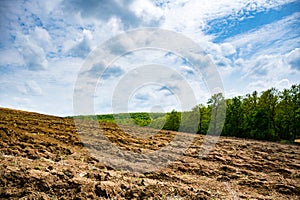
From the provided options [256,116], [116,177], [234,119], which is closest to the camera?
[116,177]

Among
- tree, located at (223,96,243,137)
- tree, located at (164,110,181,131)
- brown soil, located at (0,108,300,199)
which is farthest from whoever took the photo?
tree, located at (164,110,181,131)

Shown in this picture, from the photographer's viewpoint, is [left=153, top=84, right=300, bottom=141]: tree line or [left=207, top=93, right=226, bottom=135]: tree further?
[left=207, top=93, right=226, bottom=135]: tree

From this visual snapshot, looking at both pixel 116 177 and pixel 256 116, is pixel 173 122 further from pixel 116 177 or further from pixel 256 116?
pixel 116 177

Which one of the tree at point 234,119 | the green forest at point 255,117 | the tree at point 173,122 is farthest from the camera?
the tree at point 173,122

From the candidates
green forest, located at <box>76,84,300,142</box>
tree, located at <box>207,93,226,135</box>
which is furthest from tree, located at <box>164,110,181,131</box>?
tree, located at <box>207,93,226,135</box>

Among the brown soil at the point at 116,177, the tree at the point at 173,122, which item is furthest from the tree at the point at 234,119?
the brown soil at the point at 116,177

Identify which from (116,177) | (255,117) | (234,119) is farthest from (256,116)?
(116,177)

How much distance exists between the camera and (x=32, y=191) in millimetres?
7070

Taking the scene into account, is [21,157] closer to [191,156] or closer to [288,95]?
[191,156]

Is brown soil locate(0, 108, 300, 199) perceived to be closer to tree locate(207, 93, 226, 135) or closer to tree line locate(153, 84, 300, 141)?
tree line locate(153, 84, 300, 141)

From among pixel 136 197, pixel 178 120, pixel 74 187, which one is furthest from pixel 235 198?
pixel 178 120

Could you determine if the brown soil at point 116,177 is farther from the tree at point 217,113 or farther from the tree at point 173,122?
the tree at point 173,122

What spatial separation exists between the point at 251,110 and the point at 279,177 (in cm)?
3618

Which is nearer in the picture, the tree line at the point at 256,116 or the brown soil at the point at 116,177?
the brown soil at the point at 116,177
